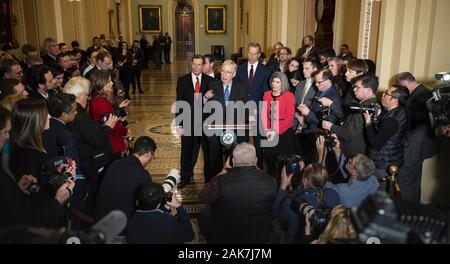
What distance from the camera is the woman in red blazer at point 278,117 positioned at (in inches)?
175

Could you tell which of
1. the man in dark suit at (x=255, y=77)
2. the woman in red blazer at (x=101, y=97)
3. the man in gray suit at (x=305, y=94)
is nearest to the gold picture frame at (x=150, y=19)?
the man in dark suit at (x=255, y=77)

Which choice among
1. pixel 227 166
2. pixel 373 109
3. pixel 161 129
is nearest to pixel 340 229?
pixel 227 166

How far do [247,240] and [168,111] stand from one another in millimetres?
6990

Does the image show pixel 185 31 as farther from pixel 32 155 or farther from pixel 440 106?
pixel 32 155

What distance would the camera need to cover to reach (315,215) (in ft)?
7.82

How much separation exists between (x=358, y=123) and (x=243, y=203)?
1540 millimetres

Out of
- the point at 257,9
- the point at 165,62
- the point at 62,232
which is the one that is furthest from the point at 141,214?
the point at 165,62

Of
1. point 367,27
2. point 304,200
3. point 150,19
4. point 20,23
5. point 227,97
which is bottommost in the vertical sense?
point 304,200

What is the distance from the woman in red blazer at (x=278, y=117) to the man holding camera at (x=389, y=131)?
3.73 ft

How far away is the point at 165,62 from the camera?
68.8 feet

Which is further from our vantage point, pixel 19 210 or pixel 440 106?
pixel 440 106

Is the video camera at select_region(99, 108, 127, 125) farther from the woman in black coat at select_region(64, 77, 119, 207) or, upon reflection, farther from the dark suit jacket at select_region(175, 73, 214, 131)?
the dark suit jacket at select_region(175, 73, 214, 131)

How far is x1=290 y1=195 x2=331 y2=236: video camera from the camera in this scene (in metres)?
2.35

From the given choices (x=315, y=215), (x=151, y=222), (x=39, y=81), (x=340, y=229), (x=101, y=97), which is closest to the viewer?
(x=340, y=229)
